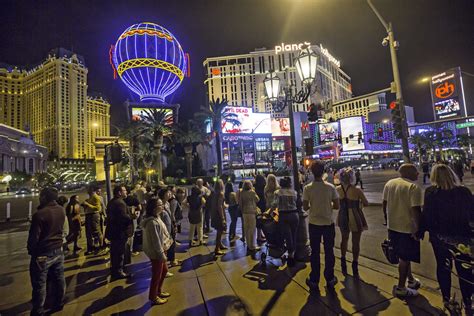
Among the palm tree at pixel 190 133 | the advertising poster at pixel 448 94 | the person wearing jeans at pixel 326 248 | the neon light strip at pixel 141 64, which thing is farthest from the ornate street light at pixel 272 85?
the advertising poster at pixel 448 94

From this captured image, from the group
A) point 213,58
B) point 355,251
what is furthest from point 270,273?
point 213,58

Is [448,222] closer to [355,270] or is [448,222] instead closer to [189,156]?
[355,270]

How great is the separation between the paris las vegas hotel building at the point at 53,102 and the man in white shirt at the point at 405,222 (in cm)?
12564

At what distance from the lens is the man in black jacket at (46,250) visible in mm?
A: 3529

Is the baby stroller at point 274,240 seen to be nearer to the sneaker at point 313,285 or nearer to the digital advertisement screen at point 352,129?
the sneaker at point 313,285

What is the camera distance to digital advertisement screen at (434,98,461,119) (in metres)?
56.8

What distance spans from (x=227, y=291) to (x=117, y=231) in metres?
2.48

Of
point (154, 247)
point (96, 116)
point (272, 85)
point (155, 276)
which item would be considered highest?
point (96, 116)

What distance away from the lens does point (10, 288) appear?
191 inches

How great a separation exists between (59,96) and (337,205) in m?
138

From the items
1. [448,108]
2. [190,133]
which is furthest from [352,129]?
[190,133]

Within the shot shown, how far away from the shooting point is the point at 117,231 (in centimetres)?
489

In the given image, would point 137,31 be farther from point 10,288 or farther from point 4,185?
point 10,288

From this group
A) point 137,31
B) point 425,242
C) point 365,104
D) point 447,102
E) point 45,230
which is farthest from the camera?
point 365,104
